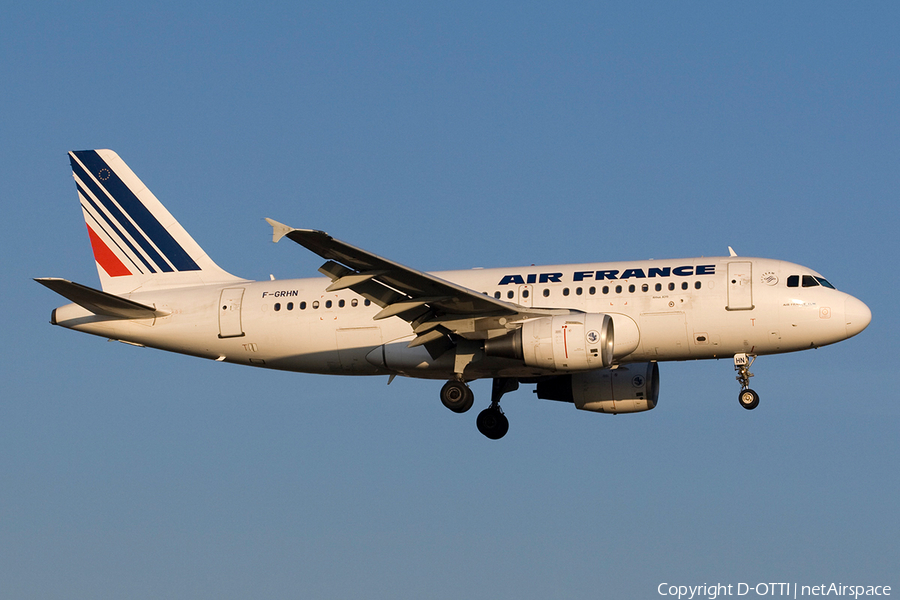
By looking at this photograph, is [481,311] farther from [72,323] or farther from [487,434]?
[72,323]

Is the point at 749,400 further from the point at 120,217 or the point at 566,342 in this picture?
the point at 120,217

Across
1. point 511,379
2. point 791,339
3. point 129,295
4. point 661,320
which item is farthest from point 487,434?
point 129,295

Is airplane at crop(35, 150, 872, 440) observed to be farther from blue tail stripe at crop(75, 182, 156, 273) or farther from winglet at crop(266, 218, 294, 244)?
winglet at crop(266, 218, 294, 244)

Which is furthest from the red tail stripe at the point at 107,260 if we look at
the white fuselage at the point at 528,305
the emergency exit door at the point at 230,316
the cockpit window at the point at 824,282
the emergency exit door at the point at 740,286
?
the cockpit window at the point at 824,282

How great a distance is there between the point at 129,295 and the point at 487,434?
12.9 meters

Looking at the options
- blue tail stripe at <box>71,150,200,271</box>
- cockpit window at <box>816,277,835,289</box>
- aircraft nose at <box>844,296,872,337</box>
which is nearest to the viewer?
aircraft nose at <box>844,296,872,337</box>

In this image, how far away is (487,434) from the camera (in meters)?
39.8

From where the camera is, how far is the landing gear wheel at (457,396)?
36.7 metres

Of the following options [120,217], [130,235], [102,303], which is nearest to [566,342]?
[102,303]

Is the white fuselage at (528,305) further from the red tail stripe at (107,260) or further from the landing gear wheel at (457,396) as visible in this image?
the red tail stripe at (107,260)

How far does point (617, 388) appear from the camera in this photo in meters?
39.2

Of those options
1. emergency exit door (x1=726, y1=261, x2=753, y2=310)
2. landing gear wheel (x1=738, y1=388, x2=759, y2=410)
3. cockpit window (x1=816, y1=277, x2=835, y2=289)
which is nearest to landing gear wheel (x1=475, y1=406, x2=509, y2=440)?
landing gear wheel (x1=738, y1=388, x2=759, y2=410)

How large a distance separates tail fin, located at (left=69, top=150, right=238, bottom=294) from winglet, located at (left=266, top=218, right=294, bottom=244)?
1325 cm

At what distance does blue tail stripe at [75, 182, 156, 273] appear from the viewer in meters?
41.7
